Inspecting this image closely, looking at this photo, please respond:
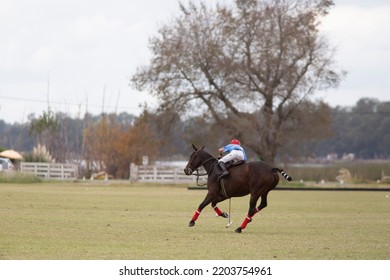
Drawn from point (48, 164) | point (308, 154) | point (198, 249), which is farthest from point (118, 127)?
point (198, 249)

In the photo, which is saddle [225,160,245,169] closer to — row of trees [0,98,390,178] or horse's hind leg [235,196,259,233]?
horse's hind leg [235,196,259,233]

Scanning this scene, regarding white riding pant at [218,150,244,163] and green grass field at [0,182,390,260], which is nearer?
green grass field at [0,182,390,260]

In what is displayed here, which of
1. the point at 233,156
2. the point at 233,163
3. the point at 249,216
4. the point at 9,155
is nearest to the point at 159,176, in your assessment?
the point at 9,155

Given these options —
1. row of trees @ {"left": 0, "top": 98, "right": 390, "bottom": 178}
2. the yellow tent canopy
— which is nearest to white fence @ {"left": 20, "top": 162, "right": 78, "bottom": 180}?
the yellow tent canopy

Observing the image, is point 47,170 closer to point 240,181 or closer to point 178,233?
point 240,181

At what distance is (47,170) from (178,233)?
43.8 meters

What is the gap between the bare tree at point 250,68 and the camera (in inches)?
2601

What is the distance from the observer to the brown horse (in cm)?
2306

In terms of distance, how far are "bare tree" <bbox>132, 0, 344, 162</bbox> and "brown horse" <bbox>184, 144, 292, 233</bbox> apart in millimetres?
41757

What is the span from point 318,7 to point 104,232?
47.7 m

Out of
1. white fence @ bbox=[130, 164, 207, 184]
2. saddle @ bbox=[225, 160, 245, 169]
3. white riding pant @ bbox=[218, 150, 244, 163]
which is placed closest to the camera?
saddle @ bbox=[225, 160, 245, 169]

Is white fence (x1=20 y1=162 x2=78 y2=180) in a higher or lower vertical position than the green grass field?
higher

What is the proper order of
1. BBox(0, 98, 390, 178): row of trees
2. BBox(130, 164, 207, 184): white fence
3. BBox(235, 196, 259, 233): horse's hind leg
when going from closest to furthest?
BBox(235, 196, 259, 233): horse's hind leg → BBox(130, 164, 207, 184): white fence → BBox(0, 98, 390, 178): row of trees

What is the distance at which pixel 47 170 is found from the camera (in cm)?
6481
